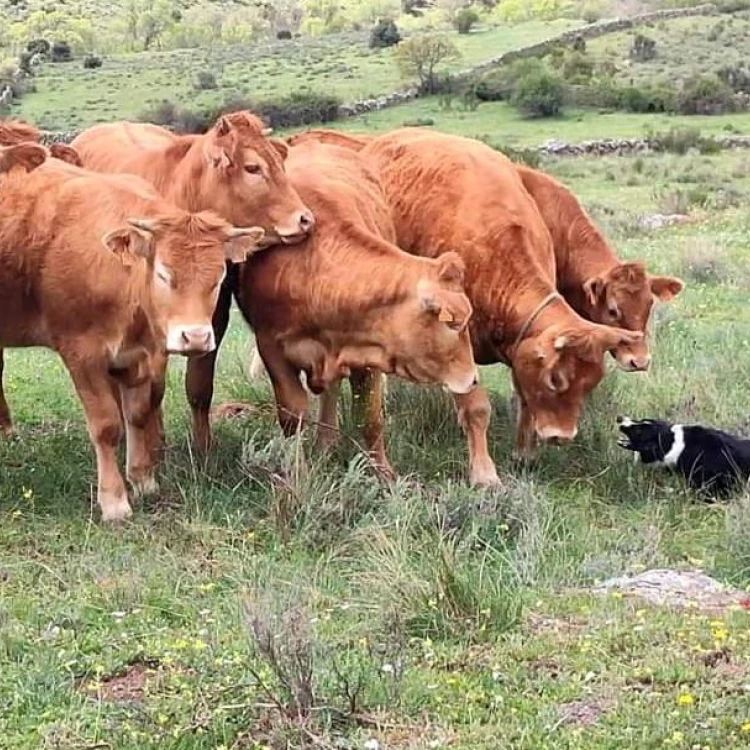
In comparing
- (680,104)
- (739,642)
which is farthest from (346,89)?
(739,642)

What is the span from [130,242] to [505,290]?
2.48m

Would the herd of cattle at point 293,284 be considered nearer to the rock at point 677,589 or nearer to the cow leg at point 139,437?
the cow leg at point 139,437

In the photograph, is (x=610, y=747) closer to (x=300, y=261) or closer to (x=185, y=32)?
(x=300, y=261)

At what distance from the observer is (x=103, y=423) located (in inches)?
309

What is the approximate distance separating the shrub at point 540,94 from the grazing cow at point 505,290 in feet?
123

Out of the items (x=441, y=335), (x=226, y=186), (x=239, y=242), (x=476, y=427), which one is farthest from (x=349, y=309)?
(x=476, y=427)

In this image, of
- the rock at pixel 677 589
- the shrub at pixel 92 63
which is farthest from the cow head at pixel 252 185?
the shrub at pixel 92 63

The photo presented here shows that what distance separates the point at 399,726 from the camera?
488 centimetres

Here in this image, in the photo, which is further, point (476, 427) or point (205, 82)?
point (205, 82)

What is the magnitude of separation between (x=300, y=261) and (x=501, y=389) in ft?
10.1

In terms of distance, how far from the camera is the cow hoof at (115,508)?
303 inches

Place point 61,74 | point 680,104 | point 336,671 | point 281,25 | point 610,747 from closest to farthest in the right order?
point 610,747 < point 336,671 < point 680,104 < point 61,74 < point 281,25

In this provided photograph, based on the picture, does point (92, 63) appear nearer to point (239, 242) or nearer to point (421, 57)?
point (421, 57)

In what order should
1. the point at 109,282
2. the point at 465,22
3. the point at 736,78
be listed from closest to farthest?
1. the point at 109,282
2. the point at 736,78
3. the point at 465,22
